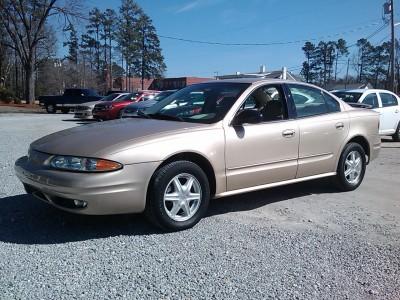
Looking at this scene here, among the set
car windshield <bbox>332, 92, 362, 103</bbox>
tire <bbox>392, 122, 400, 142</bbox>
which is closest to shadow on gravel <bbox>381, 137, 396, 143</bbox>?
tire <bbox>392, 122, 400, 142</bbox>

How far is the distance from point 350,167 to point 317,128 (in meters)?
1.00

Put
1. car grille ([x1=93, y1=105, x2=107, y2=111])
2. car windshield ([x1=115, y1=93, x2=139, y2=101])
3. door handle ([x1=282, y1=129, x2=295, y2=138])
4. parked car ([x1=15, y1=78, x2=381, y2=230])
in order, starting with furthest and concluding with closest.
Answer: car windshield ([x1=115, y1=93, x2=139, y2=101]) < car grille ([x1=93, y1=105, x2=107, y2=111]) < door handle ([x1=282, y1=129, x2=295, y2=138]) < parked car ([x1=15, y1=78, x2=381, y2=230])

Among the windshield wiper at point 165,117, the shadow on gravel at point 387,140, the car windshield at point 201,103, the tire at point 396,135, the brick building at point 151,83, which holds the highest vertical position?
the brick building at point 151,83

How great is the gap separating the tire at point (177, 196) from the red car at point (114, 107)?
15.1 meters

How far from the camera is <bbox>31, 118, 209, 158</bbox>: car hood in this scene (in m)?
4.24

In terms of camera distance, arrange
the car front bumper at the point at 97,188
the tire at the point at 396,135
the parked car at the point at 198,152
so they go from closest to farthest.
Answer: the car front bumper at the point at 97,188
the parked car at the point at 198,152
the tire at the point at 396,135

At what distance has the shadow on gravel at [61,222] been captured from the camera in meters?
4.30

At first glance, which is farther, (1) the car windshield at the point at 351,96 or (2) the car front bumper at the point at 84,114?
(2) the car front bumper at the point at 84,114

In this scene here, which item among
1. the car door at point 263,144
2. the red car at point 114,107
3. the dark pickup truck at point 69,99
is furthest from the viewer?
the dark pickup truck at point 69,99

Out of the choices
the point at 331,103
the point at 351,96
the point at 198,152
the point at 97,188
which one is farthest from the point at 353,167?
the point at 351,96

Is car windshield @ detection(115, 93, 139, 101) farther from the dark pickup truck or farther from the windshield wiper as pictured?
the windshield wiper

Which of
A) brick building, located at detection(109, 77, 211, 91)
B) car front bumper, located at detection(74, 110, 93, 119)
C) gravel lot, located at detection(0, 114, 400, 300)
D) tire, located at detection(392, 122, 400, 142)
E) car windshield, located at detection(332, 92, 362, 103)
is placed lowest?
gravel lot, located at detection(0, 114, 400, 300)

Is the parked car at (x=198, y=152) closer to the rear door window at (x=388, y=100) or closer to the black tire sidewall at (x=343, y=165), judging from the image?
the black tire sidewall at (x=343, y=165)

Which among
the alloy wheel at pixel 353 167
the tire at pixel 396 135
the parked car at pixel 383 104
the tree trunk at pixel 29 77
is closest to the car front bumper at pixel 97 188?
the alloy wheel at pixel 353 167
